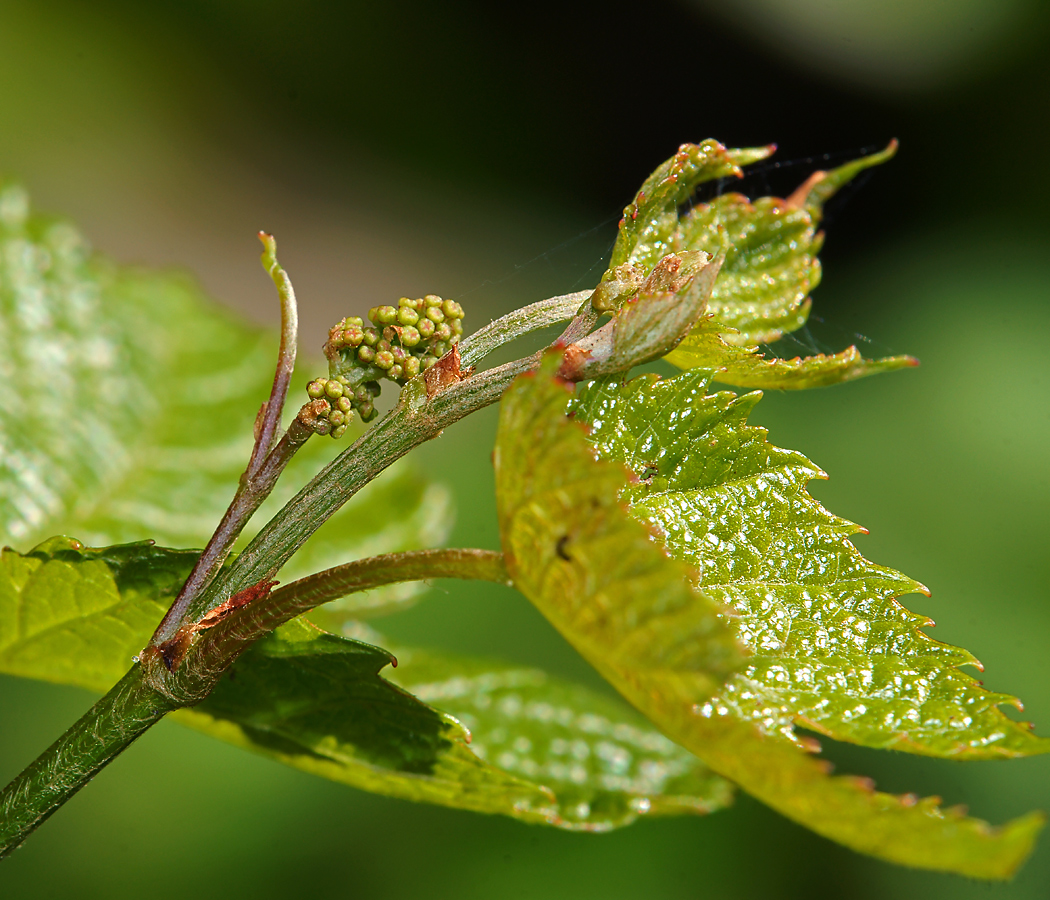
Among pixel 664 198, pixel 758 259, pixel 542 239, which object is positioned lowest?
pixel 664 198

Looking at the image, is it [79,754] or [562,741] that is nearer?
[79,754]

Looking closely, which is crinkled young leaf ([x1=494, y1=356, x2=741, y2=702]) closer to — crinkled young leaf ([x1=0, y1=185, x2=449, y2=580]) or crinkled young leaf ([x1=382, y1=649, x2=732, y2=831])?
crinkled young leaf ([x1=382, y1=649, x2=732, y2=831])

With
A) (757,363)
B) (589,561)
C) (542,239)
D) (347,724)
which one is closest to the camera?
(589,561)

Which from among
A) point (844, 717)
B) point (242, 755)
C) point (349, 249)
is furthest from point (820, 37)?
point (844, 717)

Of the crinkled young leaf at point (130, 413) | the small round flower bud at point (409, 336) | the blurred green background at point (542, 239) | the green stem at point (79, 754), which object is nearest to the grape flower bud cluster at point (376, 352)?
the small round flower bud at point (409, 336)

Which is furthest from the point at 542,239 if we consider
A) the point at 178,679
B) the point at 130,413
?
the point at 178,679

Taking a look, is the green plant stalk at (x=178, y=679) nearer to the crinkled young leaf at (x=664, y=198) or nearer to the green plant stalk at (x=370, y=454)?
the green plant stalk at (x=370, y=454)

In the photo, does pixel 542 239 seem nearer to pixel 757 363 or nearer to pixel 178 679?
pixel 757 363
